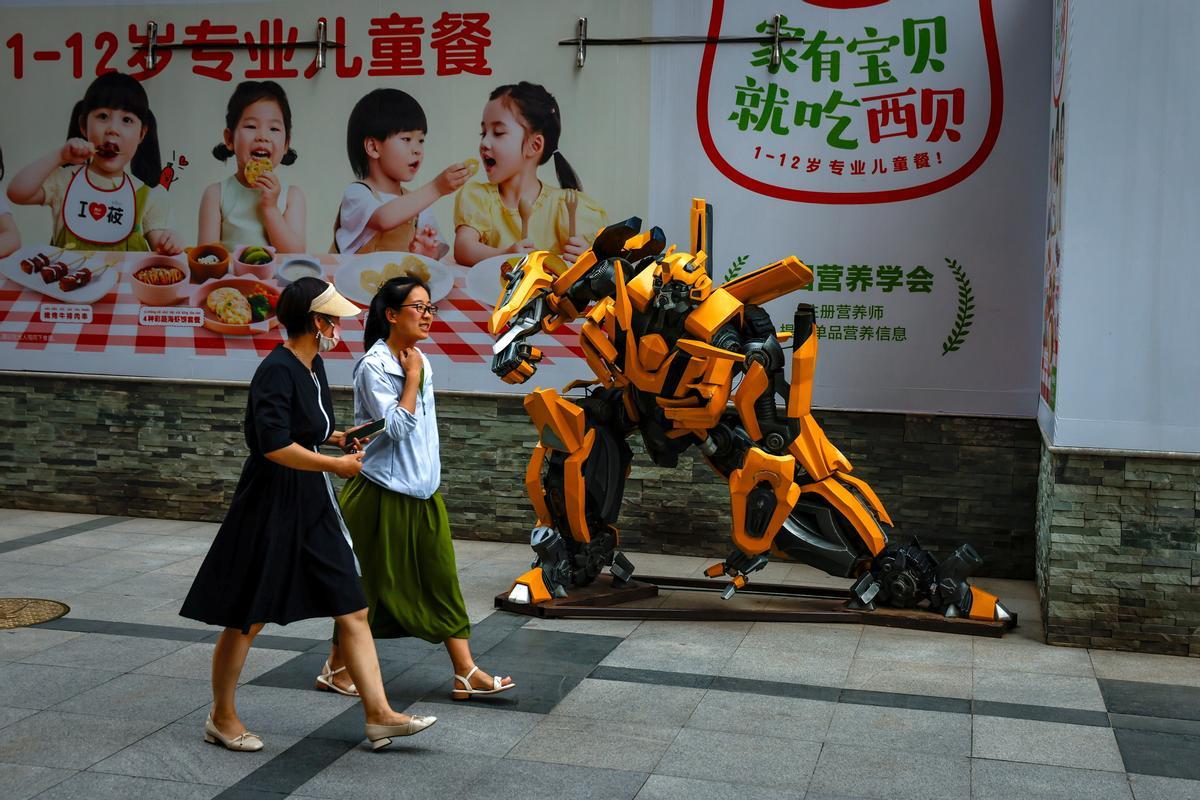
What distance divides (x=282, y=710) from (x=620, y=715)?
53.4 inches

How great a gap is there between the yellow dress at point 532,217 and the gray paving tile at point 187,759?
14.7 ft

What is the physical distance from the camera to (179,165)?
908 centimetres

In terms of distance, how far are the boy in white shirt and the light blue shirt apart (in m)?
3.84

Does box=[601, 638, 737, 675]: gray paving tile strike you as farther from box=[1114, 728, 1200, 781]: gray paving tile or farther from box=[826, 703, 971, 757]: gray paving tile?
box=[1114, 728, 1200, 781]: gray paving tile


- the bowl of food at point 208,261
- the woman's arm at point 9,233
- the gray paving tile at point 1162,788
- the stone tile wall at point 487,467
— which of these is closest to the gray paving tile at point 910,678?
the gray paving tile at point 1162,788

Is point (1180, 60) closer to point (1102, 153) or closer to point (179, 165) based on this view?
point (1102, 153)

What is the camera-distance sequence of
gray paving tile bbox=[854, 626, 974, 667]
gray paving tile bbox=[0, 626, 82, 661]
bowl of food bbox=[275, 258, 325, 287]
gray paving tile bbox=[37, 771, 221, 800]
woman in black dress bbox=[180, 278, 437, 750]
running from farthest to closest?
bowl of food bbox=[275, 258, 325, 287], gray paving tile bbox=[854, 626, 974, 667], gray paving tile bbox=[0, 626, 82, 661], woman in black dress bbox=[180, 278, 437, 750], gray paving tile bbox=[37, 771, 221, 800]

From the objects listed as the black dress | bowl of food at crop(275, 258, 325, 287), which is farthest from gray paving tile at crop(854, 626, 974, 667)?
bowl of food at crop(275, 258, 325, 287)

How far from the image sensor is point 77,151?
919cm

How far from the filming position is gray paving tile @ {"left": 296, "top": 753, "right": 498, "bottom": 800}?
14.0ft

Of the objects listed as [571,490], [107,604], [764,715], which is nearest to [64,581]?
[107,604]

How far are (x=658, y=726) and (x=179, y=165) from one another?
19.5 ft

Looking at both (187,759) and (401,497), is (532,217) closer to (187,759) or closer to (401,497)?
(401,497)

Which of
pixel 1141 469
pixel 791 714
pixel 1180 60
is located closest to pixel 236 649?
pixel 791 714
